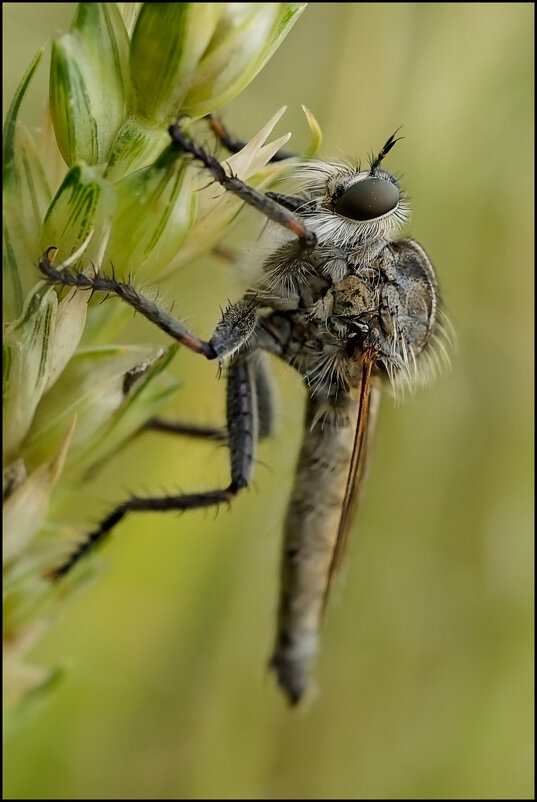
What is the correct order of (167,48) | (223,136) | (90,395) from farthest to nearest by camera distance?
1. (223,136)
2. (90,395)
3. (167,48)

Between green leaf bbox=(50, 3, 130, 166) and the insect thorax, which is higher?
the insect thorax

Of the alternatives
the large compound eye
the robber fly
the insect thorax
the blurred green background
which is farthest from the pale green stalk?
the blurred green background

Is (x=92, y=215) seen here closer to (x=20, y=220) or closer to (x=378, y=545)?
(x=20, y=220)

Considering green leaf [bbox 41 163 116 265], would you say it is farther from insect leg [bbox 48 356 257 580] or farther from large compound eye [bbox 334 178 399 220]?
insect leg [bbox 48 356 257 580]

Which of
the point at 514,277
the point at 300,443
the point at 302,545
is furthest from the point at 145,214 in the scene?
Result: the point at 514,277

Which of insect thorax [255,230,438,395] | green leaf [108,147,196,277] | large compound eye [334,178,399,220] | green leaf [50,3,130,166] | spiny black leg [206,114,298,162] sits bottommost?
green leaf [108,147,196,277]

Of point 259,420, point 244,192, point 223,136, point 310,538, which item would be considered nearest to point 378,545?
point 310,538
